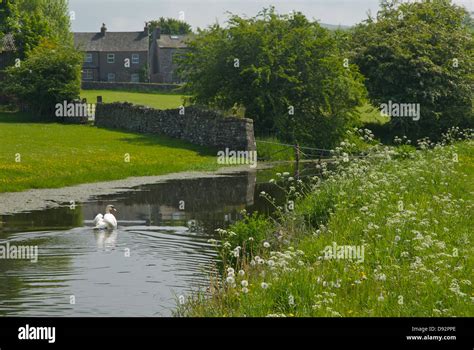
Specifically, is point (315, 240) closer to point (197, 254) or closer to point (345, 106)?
point (197, 254)

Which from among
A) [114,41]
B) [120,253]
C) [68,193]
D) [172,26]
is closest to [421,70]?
[68,193]

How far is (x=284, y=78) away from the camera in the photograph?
171 ft

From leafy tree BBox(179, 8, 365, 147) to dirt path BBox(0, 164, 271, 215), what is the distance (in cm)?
1156

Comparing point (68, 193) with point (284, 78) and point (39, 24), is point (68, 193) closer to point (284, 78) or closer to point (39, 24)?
point (284, 78)

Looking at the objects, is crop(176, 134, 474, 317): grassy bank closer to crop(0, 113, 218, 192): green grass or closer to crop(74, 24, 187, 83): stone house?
crop(0, 113, 218, 192): green grass

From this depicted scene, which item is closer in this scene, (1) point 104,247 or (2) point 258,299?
(2) point 258,299

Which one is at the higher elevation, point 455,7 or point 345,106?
point 455,7

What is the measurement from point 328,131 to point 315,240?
35202 millimetres

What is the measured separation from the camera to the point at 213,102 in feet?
179

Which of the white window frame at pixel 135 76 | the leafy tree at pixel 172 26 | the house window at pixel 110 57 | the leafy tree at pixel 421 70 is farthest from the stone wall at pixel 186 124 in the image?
the leafy tree at pixel 172 26

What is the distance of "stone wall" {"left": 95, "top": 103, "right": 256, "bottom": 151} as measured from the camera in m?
48.9

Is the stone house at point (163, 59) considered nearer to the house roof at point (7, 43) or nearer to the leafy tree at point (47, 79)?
the house roof at point (7, 43)
